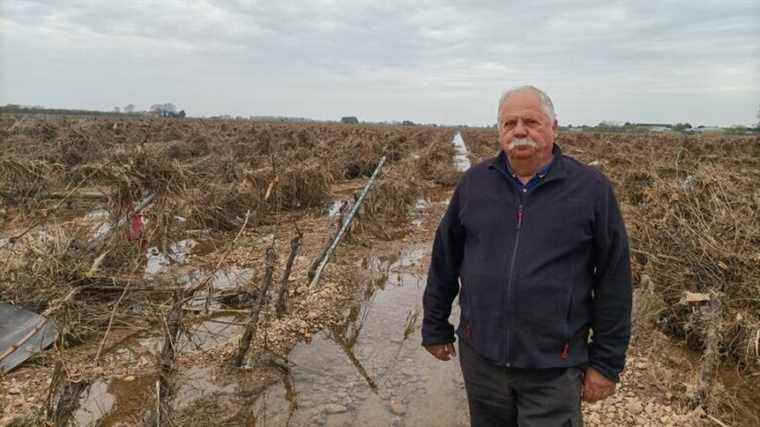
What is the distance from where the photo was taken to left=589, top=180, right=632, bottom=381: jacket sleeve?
83.7 inches

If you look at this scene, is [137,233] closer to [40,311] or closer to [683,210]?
[40,311]

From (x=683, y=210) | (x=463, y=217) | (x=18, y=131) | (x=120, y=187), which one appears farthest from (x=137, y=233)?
(x=18, y=131)

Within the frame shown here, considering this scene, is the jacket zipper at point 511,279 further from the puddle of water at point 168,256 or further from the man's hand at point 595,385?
the puddle of water at point 168,256

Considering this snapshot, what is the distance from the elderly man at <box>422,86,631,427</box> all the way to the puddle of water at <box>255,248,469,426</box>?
6.88 ft

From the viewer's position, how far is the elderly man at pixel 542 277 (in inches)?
83.7

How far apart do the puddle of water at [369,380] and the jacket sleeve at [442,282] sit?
179 centimetres

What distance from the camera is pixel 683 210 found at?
6.74 metres

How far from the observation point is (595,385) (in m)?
2.24

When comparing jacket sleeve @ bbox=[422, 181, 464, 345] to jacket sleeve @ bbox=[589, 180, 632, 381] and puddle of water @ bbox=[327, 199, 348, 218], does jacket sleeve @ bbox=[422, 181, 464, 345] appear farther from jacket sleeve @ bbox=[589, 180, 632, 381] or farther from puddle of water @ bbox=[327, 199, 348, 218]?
puddle of water @ bbox=[327, 199, 348, 218]

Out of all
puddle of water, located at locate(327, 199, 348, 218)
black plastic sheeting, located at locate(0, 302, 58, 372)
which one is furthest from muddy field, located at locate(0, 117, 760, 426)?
puddle of water, located at locate(327, 199, 348, 218)

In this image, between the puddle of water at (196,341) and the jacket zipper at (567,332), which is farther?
the puddle of water at (196,341)

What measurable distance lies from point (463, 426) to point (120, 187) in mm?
4963

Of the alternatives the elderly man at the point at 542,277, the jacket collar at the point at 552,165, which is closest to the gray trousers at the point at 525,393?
the elderly man at the point at 542,277

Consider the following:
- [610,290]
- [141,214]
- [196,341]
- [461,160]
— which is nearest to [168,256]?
[141,214]
